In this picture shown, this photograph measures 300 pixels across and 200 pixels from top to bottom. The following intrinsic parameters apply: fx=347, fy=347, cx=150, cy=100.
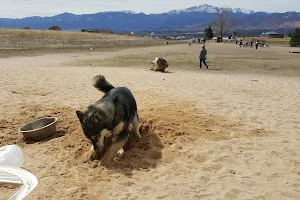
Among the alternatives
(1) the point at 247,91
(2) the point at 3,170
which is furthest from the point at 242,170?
(1) the point at 247,91

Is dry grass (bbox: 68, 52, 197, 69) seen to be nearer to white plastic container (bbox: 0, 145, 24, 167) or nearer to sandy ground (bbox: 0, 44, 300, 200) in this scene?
sandy ground (bbox: 0, 44, 300, 200)

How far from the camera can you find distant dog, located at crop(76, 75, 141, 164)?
5.89 metres

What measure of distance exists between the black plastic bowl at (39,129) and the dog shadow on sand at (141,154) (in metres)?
1.97

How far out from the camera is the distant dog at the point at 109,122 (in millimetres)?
5891

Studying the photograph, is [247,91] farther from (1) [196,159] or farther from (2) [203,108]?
(1) [196,159]

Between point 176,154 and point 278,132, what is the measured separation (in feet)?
10.4

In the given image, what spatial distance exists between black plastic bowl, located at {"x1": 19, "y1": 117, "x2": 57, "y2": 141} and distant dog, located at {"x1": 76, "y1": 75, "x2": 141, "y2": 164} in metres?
1.89

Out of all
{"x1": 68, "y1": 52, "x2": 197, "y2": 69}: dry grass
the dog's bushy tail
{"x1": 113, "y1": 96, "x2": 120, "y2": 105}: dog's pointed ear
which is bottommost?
{"x1": 68, "y1": 52, "x2": 197, "y2": 69}: dry grass

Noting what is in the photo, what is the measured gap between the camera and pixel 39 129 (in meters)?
8.01

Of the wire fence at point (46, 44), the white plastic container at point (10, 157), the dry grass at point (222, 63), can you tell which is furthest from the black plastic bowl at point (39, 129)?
the wire fence at point (46, 44)

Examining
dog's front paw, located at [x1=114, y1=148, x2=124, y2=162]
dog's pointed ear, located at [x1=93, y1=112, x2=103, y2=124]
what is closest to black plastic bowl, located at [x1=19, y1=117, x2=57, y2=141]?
dog's front paw, located at [x1=114, y1=148, x2=124, y2=162]

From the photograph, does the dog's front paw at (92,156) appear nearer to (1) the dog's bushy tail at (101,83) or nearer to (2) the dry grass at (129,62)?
(1) the dog's bushy tail at (101,83)

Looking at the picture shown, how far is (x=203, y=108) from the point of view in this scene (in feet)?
36.4

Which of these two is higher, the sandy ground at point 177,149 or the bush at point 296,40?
the bush at point 296,40
